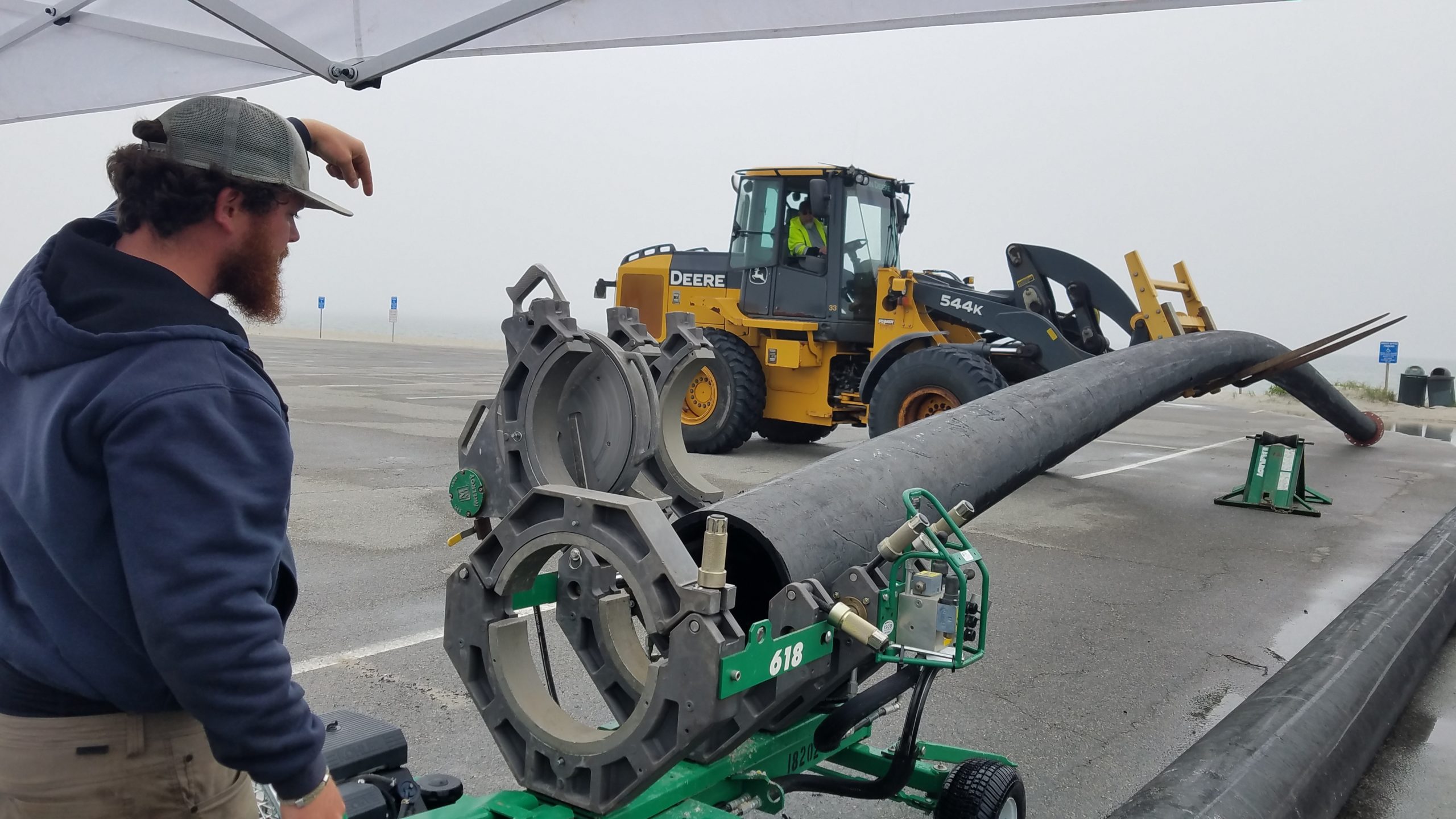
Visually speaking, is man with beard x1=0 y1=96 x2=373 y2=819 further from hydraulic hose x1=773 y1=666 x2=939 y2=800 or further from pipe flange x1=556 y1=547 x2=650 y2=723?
hydraulic hose x1=773 y1=666 x2=939 y2=800

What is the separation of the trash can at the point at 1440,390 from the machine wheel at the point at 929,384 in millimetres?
19249

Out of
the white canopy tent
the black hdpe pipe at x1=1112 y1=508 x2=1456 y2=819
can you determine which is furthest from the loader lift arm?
the white canopy tent

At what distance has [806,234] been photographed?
11.8m

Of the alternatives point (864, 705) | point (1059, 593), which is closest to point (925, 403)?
point (1059, 593)

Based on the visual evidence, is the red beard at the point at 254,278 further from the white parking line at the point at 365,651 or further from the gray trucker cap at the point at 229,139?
the white parking line at the point at 365,651

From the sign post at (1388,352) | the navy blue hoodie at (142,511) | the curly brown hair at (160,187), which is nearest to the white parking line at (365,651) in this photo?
the navy blue hoodie at (142,511)

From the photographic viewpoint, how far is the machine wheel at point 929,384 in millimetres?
9867

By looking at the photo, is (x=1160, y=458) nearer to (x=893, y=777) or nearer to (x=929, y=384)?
(x=929, y=384)

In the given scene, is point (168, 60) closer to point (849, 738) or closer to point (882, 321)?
point (849, 738)

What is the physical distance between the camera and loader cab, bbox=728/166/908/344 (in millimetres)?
11539

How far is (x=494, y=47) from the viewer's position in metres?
5.39

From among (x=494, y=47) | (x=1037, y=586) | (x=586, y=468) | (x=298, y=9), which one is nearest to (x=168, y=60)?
(x=298, y=9)

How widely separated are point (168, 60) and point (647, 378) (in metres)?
3.89

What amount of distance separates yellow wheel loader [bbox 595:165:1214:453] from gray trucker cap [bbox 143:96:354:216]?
28.6 ft
